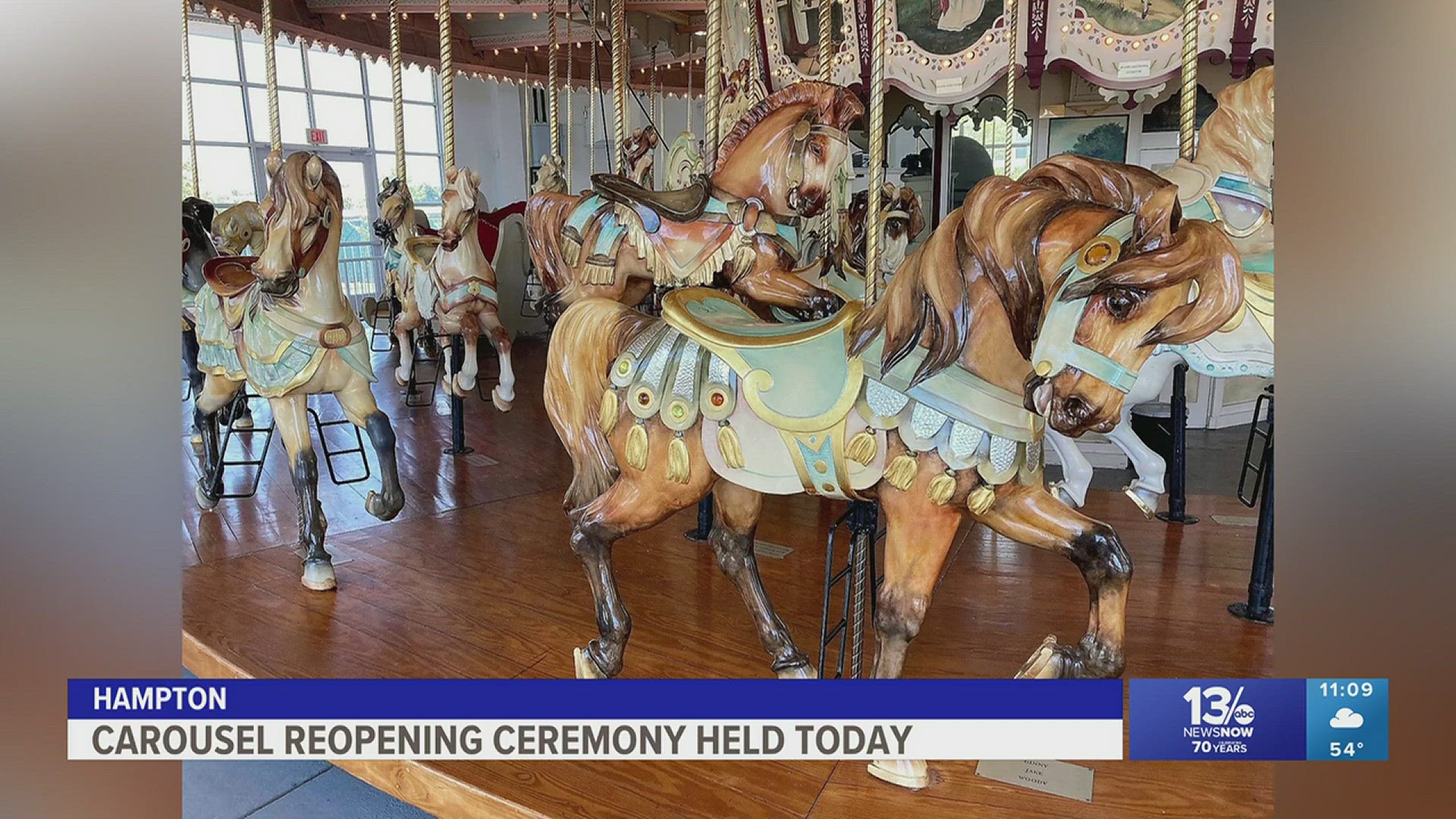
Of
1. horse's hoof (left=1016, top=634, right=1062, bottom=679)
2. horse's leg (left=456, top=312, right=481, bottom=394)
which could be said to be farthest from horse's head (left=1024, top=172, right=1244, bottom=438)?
horse's leg (left=456, top=312, right=481, bottom=394)

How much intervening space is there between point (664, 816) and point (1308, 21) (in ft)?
5.49

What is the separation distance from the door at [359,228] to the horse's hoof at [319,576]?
9462 millimetres

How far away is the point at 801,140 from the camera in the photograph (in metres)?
2.23

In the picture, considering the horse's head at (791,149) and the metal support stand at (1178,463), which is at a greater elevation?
the horse's head at (791,149)

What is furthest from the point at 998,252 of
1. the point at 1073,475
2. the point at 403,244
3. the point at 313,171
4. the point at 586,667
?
the point at 403,244

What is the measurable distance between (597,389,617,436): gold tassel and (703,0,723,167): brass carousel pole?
0.80 m

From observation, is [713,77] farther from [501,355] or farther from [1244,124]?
[501,355]

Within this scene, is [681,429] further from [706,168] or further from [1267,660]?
[1267,660]

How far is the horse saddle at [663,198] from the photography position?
2.32m

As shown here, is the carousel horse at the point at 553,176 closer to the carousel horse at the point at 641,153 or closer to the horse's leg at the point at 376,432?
the carousel horse at the point at 641,153

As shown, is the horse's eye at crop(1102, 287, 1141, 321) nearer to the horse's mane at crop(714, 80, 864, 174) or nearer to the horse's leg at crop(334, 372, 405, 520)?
the horse's mane at crop(714, 80, 864, 174)

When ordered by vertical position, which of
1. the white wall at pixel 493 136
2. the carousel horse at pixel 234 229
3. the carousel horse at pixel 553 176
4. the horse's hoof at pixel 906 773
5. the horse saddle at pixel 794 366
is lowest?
the horse's hoof at pixel 906 773

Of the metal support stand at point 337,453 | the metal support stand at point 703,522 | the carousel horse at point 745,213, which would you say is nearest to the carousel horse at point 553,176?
the metal support stand at point 337,453

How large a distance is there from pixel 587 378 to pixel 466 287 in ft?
10.2
